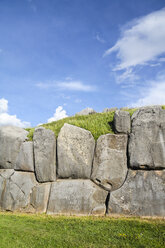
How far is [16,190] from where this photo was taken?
10375mm

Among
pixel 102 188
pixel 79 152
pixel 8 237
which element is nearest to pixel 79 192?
pixel 102 188

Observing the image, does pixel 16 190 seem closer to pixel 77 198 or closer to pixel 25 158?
pixel 25 158

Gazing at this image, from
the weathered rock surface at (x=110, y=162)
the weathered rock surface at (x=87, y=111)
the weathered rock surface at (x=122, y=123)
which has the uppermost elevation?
the weathered rock surface at (x=87, y=111)

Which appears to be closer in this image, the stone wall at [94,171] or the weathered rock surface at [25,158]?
the stone wall at [94,171]

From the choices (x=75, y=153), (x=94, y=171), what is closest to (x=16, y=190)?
(x=75, y=153)

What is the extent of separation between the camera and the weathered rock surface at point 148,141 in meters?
8.81

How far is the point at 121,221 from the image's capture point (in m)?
7.72

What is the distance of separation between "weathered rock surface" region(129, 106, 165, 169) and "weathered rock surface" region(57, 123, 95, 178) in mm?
1751

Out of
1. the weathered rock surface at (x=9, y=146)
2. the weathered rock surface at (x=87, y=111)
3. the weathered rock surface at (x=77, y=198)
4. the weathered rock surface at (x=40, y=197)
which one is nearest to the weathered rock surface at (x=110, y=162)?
the weathered rock surface at (x=77, y=198)

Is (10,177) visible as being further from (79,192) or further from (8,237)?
(8,237)

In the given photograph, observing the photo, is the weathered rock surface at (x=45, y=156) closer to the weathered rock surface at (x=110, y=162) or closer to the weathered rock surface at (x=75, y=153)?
the weathered rock surface at (x=75, y=153)

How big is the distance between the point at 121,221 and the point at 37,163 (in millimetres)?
4427

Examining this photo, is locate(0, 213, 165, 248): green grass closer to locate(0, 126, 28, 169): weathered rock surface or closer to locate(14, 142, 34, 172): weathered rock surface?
locate(14, 142, 34, 172): weathered rock surface

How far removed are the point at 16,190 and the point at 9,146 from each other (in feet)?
6.96
